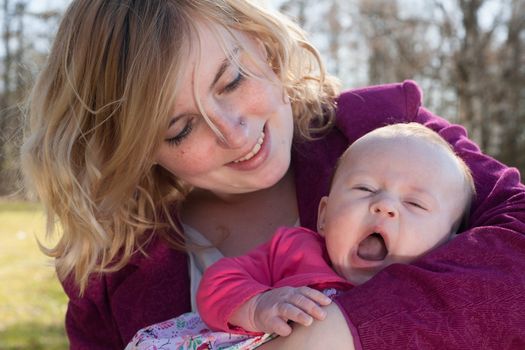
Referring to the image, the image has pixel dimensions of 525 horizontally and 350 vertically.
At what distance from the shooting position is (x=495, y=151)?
12.6 m

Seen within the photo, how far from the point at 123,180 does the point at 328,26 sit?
61.9ft

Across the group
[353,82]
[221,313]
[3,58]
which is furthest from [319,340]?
[353,82]

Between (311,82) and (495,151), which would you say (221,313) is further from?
(495,151)

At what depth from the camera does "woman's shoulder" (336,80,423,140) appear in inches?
102

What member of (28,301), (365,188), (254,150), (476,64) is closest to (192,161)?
(254,150)

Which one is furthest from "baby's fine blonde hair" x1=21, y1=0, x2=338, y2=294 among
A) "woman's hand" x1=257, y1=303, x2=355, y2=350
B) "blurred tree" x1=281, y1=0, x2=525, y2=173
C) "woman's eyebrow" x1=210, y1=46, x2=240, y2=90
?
"blurred tree" x1=281, y1=0, x2=525, y2=173

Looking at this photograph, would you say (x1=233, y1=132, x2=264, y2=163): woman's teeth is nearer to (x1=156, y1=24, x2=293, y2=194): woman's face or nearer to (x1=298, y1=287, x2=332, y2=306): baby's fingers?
(x1=156, y1=24, x2=293, y2=194): woman's face

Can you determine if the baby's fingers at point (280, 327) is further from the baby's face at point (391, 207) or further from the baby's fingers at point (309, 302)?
the baby's face at point (391, 207)

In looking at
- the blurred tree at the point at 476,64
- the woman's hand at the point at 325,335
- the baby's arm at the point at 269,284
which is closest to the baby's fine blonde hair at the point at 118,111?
the baby's arm at the point at 269,284

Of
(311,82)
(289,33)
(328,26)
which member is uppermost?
(289,33)

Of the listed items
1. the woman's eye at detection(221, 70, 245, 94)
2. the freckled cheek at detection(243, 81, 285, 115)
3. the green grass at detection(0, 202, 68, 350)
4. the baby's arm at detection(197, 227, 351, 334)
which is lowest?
the green grass at detection(0, 202, 68, 350)

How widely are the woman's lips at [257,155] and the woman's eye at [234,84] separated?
→ 0.19 meters

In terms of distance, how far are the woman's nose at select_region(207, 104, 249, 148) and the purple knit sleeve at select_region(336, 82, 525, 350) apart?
2.36 feet

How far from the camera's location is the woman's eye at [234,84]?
2324 millimetres
